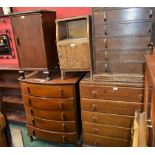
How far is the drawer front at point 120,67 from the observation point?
1.81 meters

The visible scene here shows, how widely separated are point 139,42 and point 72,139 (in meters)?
1.38

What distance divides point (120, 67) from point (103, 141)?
2.95ft

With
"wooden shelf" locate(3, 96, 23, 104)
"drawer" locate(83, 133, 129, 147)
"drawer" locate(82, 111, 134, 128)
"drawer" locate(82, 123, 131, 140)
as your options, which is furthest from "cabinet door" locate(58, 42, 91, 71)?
"wooden shelf" locate(3, 96, 23, 104)

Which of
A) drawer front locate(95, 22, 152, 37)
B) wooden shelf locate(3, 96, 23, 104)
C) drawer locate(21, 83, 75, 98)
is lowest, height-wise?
wooden shelf locate(3, 96, 23, 104)

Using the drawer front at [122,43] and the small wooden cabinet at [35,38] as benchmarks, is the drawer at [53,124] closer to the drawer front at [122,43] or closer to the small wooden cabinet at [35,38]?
the small wooden cabinet at [35,38]

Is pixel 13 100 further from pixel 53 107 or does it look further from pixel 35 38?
pixel 35 38

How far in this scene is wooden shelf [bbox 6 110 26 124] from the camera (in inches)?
112

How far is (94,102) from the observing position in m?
1.99

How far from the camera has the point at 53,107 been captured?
7.07ft

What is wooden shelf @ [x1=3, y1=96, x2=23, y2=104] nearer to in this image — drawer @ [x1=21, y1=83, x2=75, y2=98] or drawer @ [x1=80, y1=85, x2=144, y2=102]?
drawer @ [x1=21, y1=83, x2=75, y2=98]

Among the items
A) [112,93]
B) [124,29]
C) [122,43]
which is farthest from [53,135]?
[124,29]

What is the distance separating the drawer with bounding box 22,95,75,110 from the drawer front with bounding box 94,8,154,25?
0.94m

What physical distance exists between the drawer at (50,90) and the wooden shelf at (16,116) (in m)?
0.82
